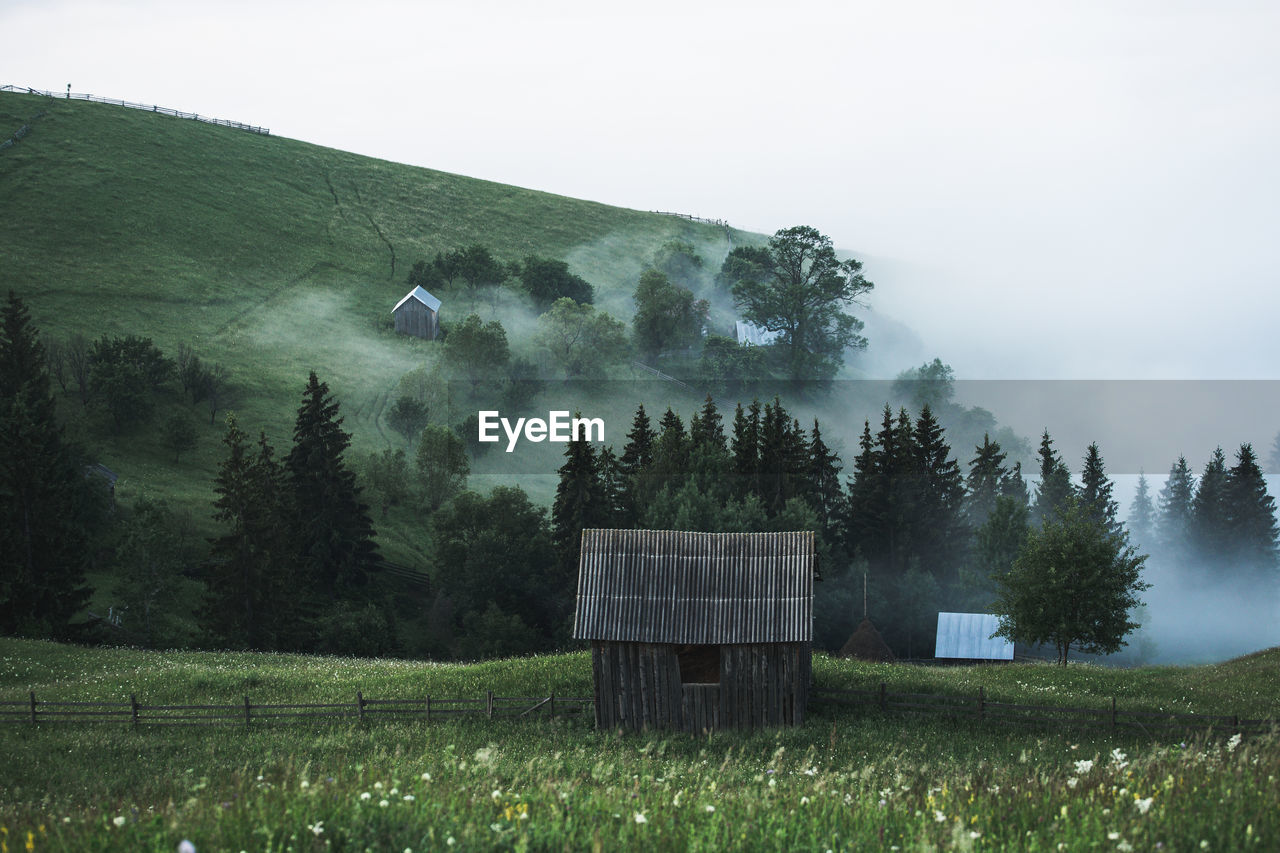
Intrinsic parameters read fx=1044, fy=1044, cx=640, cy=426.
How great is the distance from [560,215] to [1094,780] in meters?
151

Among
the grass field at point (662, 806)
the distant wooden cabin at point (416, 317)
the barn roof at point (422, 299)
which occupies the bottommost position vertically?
the grass field at point (662, 806)

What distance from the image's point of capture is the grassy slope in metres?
91.9

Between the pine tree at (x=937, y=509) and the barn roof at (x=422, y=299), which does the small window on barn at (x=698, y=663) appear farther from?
the barn roof at (x=422, y=299)

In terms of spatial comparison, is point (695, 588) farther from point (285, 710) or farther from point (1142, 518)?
point (1142, 518)

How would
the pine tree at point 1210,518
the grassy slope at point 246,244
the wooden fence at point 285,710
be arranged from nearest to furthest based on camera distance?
1. the wooden fence at point 285,710
2. the grassy slope at point 246,244
3. the pine tree at point 1210,518

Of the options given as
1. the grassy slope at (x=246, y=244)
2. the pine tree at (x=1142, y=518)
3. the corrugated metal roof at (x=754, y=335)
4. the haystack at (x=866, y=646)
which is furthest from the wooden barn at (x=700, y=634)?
the corrugated metal roof at (x=754, y=335)

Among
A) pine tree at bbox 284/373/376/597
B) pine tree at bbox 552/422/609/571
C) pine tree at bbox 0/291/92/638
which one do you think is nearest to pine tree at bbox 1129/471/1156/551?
pine tree at bbox 552/422/609/571

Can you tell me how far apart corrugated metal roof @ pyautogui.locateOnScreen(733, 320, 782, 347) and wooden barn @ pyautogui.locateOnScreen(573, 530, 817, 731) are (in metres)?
104

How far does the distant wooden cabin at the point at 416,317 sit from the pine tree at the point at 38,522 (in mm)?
48000

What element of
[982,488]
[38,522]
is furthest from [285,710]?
[982,488]

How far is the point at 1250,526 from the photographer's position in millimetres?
93250

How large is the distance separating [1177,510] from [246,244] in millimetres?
104284

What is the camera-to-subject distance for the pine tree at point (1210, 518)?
9388cm

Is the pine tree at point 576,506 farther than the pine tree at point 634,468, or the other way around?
the pine tree at point 634,468
